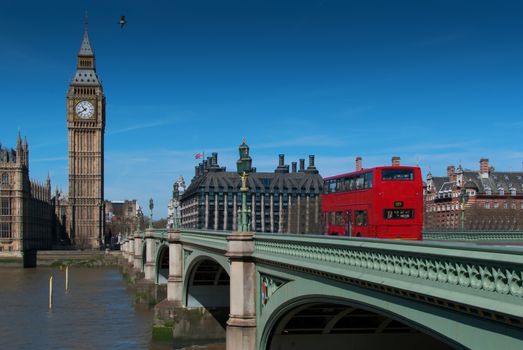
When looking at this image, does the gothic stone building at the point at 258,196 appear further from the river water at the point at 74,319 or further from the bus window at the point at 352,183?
the bus window at the point at 352,183

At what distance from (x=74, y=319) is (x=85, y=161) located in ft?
335

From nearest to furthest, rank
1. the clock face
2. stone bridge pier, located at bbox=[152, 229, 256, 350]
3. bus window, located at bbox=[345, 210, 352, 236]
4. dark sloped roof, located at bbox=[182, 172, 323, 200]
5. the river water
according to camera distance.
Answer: bus window, located at bbox=[345, 210, 352, 236] → stone bridge pier, located at bbox=[152, 229, 256, 350] → the river water → dark sloped roof, located at bbox=[182, 172, 323, 200] → the clock face

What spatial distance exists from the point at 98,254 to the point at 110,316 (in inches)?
3065

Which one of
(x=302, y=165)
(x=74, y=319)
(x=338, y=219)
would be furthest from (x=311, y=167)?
(x=338, y=219)

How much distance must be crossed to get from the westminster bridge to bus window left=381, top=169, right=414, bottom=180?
227 inches

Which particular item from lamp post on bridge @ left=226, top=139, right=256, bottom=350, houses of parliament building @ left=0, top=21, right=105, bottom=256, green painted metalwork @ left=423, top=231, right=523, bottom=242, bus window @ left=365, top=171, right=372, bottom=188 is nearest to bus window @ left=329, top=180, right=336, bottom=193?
bus window @ left=365, top=171, right=372, bottom=188

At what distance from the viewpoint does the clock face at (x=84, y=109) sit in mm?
148375

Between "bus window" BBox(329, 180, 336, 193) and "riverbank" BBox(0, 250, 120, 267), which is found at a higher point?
"bus window" BBox(329, 180, 336, 193)

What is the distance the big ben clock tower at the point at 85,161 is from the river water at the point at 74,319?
221 feet

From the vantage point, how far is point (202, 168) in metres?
157

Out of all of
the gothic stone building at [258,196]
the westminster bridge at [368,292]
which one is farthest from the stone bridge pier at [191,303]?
the gothic stone building at [258,196]

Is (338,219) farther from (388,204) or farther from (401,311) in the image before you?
(401,311)

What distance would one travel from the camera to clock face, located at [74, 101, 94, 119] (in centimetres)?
14838

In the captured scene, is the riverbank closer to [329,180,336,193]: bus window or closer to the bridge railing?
[329,180,336,193]: bus window
